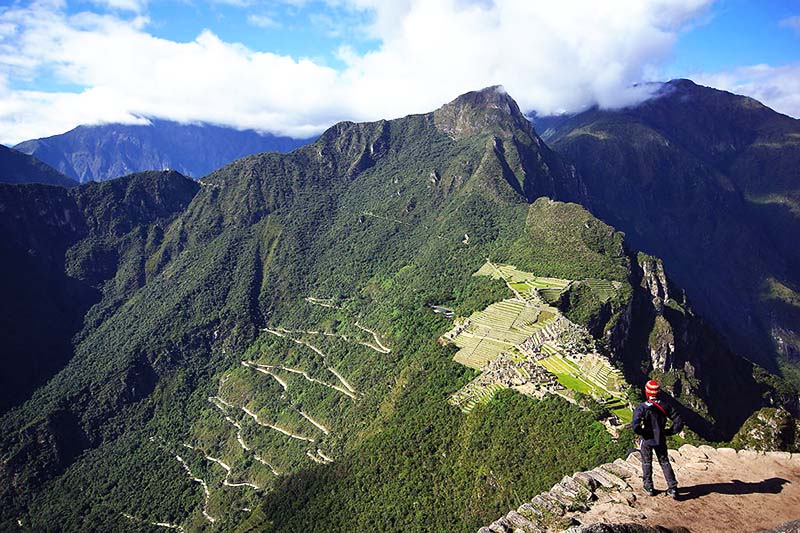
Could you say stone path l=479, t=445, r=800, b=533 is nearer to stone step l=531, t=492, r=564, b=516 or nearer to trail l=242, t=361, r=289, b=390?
stone step l=531, t=492, r=564, b=516

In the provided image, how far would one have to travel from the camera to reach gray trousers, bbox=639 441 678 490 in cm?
2123

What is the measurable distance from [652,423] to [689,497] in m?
4.02

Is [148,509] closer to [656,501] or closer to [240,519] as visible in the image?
[240,519]

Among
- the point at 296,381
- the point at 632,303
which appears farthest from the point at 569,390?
the point at 296,381

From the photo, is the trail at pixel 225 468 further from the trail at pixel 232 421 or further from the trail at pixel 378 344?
the trail at pixel 378 344

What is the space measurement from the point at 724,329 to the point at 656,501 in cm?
20258

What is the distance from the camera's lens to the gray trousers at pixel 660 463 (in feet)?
69.7

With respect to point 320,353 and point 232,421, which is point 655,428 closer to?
point 320,353

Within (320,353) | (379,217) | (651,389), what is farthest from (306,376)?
(651,389)

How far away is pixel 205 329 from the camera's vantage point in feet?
522

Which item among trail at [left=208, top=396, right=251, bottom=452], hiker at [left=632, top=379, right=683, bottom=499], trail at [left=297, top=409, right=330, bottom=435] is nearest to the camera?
hiker at [left=632, top=379, right=683, bottom=499]

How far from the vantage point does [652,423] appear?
69.0ft

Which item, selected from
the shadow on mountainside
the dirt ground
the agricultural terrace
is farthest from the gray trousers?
the agricultural terrace

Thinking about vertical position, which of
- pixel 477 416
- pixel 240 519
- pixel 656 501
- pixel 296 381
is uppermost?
pixel 656 501
